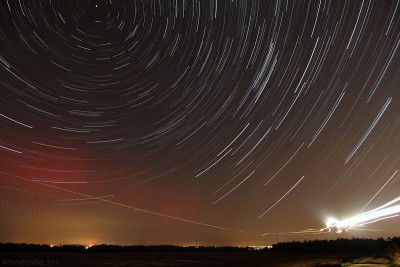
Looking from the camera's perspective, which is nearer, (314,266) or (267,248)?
(314,266)

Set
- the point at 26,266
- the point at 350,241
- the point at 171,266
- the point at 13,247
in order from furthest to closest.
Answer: the point at 350,241
the point at 13,247
the point at 171,266
the point at 26,266

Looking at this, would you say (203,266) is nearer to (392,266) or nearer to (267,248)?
(392,266)

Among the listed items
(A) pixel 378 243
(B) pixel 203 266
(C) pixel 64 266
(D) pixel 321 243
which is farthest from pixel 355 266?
(D) pixel 321 243

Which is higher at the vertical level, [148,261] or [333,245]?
[333,245]

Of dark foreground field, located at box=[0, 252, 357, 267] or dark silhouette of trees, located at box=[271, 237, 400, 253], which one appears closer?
dark foreground field, located at box=[0, 252, 357, 267]

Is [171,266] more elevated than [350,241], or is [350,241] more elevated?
[350,241]

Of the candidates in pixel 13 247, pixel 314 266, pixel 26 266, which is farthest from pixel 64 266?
pixel 13 247

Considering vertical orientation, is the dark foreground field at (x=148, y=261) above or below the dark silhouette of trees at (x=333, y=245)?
below

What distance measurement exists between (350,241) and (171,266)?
52.4m

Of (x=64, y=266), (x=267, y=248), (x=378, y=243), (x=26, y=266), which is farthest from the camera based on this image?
(x=267, y=248)

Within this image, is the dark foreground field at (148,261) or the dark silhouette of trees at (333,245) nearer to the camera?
the dark foreground field at (148,261)

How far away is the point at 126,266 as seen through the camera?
2627cm

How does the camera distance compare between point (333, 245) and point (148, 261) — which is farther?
point (333, 245)

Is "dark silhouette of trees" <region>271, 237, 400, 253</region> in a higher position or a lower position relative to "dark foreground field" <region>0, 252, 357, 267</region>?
higher
